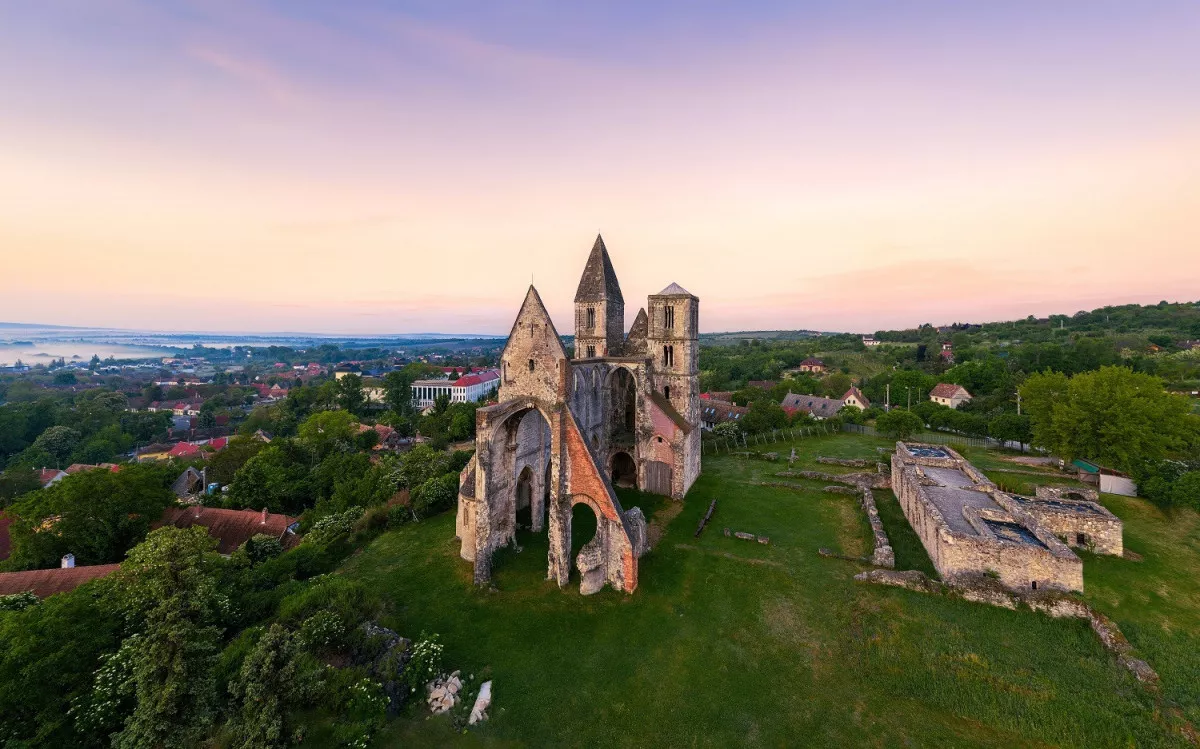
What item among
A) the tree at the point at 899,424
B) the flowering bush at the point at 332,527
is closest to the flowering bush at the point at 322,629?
the flowering bush at the point at 332,527

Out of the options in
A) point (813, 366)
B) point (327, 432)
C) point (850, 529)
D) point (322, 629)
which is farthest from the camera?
point (813, 366)

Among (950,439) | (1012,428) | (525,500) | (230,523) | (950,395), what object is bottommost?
(230,523)

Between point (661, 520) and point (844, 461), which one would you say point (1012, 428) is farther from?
point (661, 520)

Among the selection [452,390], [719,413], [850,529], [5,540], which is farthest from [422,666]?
[452,390]

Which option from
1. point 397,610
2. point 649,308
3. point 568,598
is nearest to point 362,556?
point 397,610

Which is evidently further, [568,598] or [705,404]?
[705,404]

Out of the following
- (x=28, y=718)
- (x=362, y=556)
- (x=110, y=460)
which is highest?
(x=28, y=718)

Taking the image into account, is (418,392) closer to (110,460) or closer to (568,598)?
(110,460)

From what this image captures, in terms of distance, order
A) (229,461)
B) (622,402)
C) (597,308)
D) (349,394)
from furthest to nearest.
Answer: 1. (349,394)
2. (229,461)
3. (622,402)
4. (597,308)
